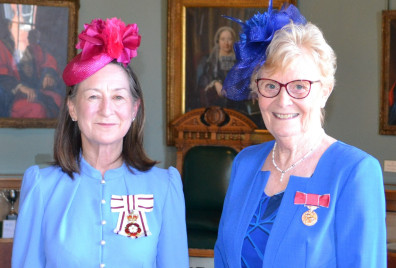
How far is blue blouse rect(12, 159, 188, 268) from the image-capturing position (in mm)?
1896

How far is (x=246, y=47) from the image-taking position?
1975 millimetres

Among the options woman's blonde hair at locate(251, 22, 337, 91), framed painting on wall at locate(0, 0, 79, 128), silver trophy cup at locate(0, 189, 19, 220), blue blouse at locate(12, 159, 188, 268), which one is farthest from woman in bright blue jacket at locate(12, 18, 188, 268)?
framed painting on wall at locate(0, 0, 79, 128)

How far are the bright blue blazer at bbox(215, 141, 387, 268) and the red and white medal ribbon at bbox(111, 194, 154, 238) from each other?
323 mm

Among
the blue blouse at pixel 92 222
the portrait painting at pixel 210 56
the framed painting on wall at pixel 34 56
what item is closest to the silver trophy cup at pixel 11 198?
the framed painting on wall at pixel 34 56

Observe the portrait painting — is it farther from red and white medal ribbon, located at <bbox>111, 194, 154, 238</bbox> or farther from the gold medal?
the gold medal

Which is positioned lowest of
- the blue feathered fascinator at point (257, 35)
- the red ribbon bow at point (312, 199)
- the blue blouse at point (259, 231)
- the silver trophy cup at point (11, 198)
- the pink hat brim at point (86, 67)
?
the silver trophy cup at point (11, 198)

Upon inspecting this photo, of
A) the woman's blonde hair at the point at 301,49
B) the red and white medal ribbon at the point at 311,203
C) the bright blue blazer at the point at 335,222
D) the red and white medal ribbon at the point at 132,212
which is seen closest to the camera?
the bright blue blazer at the point at 335,222

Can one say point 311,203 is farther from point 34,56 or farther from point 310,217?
point 34,56

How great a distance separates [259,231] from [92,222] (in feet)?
1.92

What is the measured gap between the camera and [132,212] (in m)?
1.96

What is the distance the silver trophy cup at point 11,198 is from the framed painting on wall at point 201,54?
71.7 inches

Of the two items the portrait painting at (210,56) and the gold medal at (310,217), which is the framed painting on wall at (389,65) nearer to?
the portrait painting at (210,56)

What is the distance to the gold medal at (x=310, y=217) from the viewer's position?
5.65 ft

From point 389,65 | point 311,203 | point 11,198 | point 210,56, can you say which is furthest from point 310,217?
point 210,56
